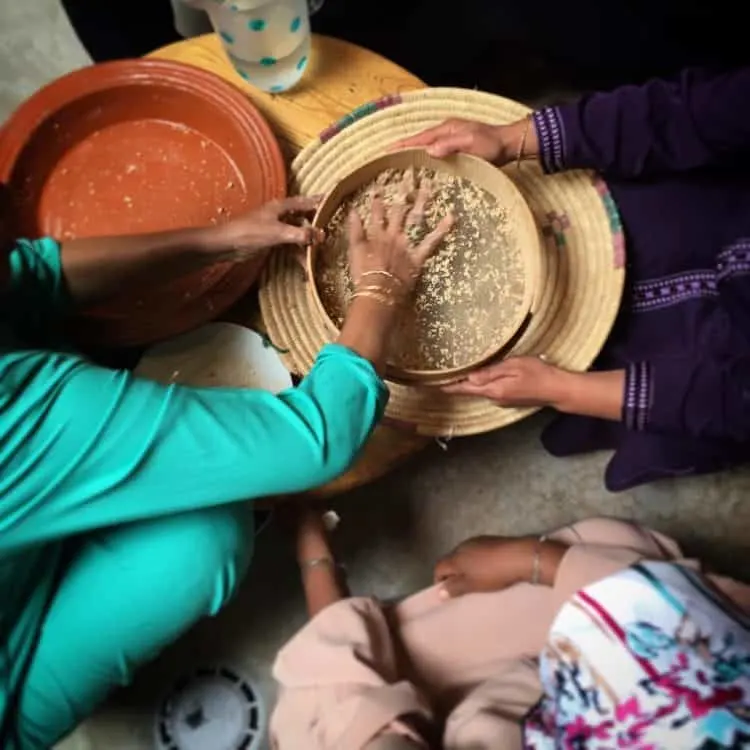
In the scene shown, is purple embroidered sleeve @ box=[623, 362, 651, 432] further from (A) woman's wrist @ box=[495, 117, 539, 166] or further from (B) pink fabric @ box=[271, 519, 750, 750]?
(A) woman's wrist @ box=[495, 117, 539, 166]

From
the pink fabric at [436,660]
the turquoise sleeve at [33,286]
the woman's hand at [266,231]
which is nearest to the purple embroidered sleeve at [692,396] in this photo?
the pink fabric at [436,660]

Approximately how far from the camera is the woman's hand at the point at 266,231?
2.89ft

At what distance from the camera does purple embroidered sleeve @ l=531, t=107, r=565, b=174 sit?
92 cm

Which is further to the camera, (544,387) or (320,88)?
(320,88)

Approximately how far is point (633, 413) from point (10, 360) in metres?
0.62

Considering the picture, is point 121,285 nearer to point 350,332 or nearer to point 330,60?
point 350,332

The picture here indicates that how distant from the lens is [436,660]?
957 millimetres

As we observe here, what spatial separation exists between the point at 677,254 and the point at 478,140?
0.27 m

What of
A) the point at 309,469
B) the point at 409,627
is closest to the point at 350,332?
the point at 309,469

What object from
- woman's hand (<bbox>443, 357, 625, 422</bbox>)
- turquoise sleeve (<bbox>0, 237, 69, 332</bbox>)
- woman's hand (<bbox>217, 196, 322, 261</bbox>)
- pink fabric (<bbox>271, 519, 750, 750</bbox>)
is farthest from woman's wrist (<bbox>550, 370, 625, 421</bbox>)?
turquoise sleeve (<bbox>0, 237, 69, 332</bbox>)

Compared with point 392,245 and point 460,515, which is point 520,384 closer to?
point 392,245

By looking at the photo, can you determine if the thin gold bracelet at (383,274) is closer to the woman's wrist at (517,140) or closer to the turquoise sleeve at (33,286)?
the woman's wrist at (517,140)

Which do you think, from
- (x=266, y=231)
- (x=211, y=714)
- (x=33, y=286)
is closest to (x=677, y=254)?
(x=266, y=231)

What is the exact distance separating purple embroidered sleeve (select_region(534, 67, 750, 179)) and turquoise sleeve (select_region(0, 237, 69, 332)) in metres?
0.53
